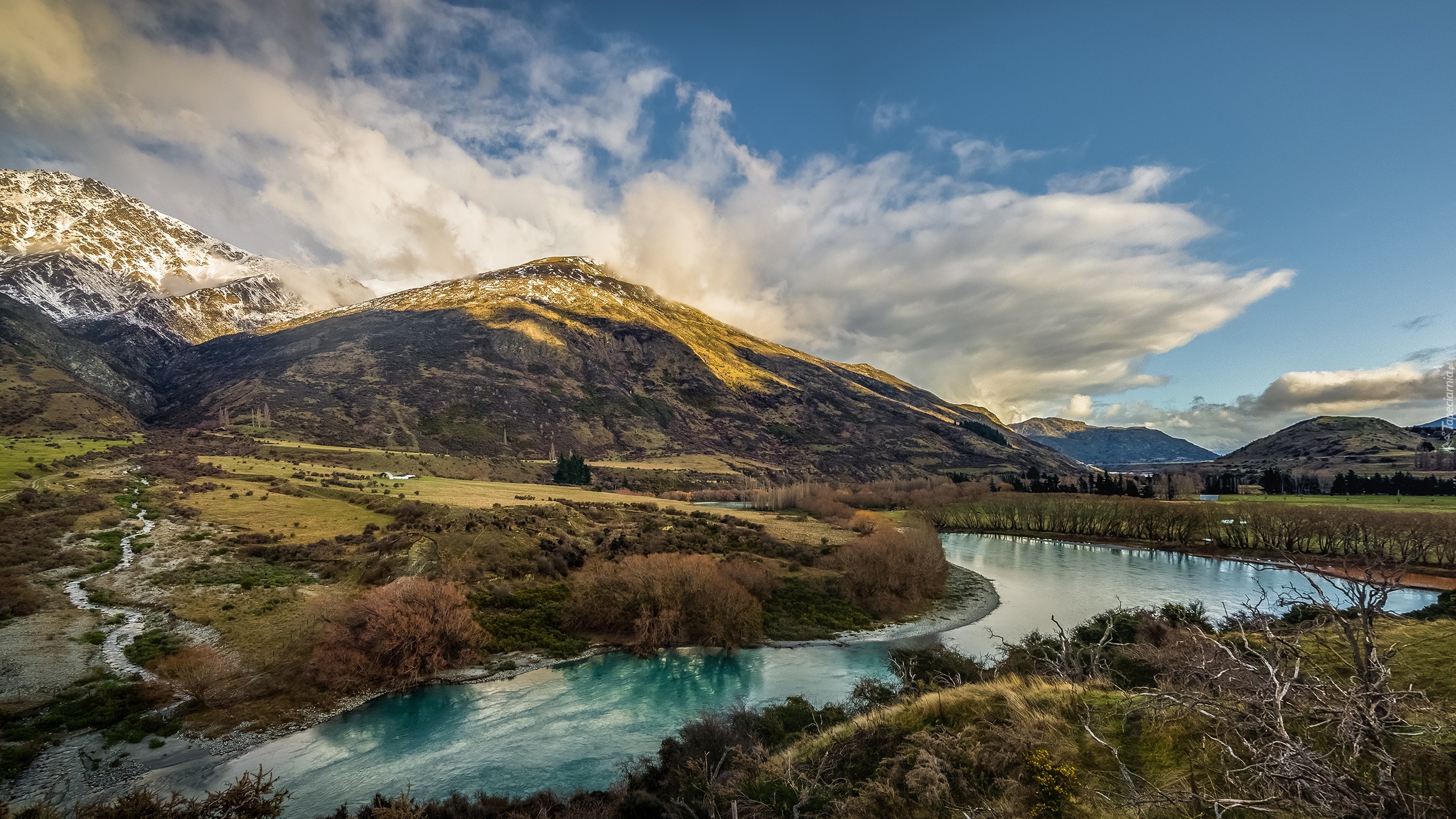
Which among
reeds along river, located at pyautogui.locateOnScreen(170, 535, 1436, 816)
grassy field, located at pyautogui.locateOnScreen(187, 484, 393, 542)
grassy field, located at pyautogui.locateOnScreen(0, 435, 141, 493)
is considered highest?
grassy field, located at pyautogui.locateOnScreen(0, 435, 141, 493)

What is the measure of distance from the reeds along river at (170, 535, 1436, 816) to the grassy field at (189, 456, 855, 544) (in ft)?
89.5

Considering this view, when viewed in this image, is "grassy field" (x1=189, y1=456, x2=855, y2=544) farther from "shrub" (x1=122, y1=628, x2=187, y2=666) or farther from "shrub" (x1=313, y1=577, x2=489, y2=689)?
"shrub" (x1=313, y1=577, x2=489, y2=689)

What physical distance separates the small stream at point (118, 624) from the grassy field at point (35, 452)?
1888 cm

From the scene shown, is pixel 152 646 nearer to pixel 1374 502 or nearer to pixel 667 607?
pixel 667 607

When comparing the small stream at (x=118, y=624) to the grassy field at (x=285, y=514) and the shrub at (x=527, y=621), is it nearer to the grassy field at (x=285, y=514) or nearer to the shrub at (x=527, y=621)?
the grassy field at (x=285, y=514)

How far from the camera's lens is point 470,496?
6812 cm

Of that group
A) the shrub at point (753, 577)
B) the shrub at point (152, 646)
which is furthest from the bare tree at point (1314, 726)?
the shrub at point (152, 646)

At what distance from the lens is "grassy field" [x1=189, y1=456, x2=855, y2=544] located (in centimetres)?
5584

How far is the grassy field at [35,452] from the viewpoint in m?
48.8

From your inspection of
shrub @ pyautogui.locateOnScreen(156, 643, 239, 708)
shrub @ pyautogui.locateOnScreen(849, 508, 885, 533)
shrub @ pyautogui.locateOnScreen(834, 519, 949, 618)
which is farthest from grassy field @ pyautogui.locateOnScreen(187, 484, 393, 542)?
shrub @ pyautogui.locateOnScreen(849, 508, 885, 533)

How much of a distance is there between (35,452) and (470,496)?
50.7 meters

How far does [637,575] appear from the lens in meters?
40.2

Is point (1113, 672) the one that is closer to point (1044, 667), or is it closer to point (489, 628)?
point (1044, 667)

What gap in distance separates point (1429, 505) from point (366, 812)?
415 feet
